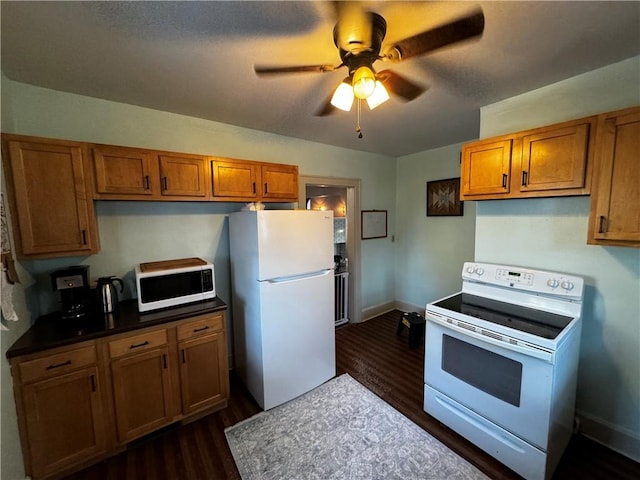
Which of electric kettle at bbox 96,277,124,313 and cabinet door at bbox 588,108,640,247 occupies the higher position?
cabinet door at bbox 588,108,640,247

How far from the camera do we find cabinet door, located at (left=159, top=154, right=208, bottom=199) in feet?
6.92

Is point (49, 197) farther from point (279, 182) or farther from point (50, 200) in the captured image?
point (279, 182)

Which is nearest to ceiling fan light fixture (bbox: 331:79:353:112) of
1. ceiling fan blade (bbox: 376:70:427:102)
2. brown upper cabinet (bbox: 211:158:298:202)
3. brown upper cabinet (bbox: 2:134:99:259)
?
ceiling fan blade (bbox: 376:70:427:102)

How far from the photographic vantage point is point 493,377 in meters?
1.74

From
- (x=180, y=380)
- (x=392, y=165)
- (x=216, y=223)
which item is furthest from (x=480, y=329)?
(x=392, y=165)

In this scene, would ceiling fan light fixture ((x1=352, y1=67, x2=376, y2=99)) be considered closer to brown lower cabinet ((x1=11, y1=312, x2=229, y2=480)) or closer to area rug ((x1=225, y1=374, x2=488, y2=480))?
brown lower cabinet ((x1=11, y1=312, x2=229, y2=480))

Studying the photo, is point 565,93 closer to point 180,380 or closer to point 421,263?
point 421,263

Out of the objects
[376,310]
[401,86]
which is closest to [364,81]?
[401,86]

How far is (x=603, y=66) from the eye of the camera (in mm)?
1688

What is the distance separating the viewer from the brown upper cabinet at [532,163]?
168 cm

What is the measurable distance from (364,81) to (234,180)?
1.56 metres

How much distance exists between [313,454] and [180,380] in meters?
1.12

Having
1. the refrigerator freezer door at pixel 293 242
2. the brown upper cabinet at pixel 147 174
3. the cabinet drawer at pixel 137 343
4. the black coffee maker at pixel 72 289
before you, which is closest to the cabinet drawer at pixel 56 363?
the cabinet drawer at pixel 137 343

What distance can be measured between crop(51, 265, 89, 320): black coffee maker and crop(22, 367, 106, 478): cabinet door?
0.42 m
